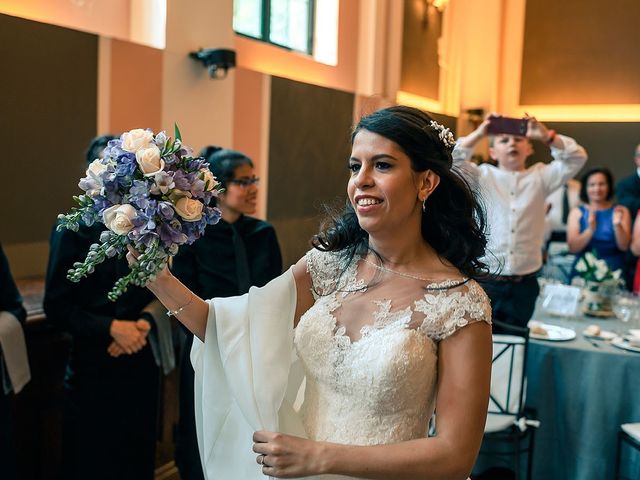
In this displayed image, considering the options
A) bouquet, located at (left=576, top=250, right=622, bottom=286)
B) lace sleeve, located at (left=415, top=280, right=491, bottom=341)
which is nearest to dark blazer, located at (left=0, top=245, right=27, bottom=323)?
lace sleeve, located at (left=415, top=280, right=491, bottom=341)

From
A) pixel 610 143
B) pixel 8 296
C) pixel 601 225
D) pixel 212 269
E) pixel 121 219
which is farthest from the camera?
pixel 610 143

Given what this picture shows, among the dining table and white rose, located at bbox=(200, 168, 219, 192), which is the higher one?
white rose, located at bbox=(200, 168, 219, 192)

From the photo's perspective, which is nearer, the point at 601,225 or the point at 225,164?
the point at 225,164

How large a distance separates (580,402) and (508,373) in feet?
1.25

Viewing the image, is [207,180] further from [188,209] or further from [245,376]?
[245,376]

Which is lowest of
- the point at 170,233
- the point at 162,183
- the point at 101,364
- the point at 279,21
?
the point at 101,364

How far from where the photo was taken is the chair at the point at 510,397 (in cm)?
323

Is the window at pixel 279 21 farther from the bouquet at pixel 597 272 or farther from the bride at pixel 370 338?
the bride at pixel 370 338

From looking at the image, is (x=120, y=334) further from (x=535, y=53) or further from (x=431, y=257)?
(x=535, y=53)

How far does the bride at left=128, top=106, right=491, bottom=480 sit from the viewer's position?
141 centimetres

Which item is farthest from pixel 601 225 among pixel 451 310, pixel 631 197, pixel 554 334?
pixel 451 310

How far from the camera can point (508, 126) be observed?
3760 mm

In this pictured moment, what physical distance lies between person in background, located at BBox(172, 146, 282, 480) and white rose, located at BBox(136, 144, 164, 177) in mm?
1475

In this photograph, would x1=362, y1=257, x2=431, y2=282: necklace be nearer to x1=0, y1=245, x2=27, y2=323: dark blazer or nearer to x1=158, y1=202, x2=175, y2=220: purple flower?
x1=158, y1=202, x2=175, y2=220: purple flower
